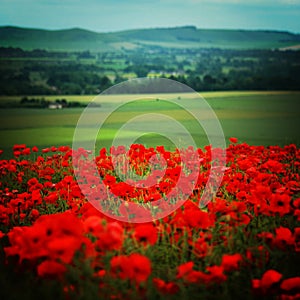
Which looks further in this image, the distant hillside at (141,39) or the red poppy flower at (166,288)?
the distant hillside at (141,39)

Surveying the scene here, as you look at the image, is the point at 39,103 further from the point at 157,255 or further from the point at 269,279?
the point at 269,279

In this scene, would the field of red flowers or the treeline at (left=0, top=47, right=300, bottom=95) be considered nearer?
the field of red flowers

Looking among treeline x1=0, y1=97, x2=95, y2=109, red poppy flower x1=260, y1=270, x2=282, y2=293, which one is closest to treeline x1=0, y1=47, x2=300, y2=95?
treeline x1=0, y1=97, x2=95, y2=109

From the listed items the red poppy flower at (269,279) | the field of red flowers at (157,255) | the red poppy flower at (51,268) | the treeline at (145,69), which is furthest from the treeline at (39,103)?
the red poppy flower at (269,279)

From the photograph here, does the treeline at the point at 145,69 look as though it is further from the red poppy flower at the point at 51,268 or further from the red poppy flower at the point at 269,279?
the red poppy flower at the point at 269,279

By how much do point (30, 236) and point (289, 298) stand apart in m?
1.18

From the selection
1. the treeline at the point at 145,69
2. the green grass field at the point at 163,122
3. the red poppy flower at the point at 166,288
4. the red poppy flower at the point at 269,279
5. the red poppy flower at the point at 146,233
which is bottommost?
the green grass field at the point at 163,122

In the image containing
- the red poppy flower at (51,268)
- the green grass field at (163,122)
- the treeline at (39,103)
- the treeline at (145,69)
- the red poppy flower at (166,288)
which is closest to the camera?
the red poppy flower at (51,268)

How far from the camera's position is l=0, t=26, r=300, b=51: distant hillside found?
1755 centimetres

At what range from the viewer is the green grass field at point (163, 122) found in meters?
9.24

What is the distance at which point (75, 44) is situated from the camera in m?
19.0

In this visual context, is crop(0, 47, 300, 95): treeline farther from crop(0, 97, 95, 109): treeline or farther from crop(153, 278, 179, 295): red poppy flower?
crop(153, 278, 179, 295): red poppy flower

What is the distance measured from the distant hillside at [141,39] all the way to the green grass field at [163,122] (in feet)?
13.0

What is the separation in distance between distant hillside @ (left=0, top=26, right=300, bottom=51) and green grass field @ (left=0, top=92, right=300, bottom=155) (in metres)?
3.97
